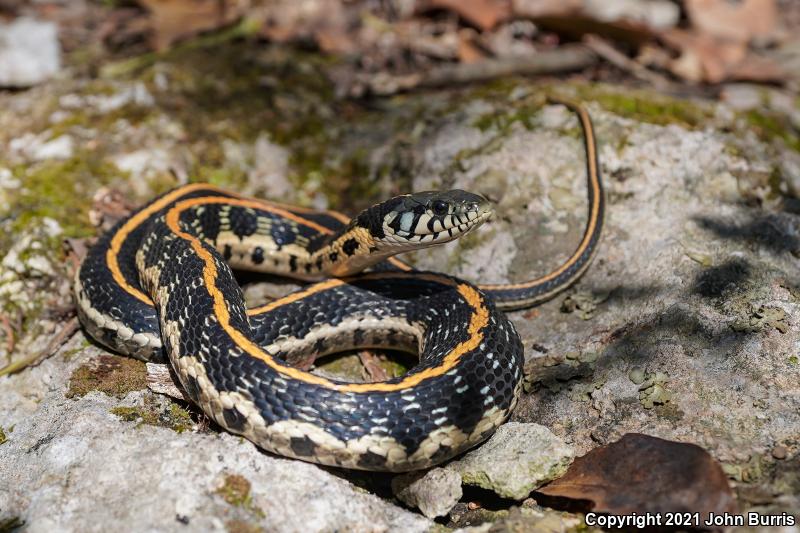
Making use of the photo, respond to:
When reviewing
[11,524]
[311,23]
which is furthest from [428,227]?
[311,23]

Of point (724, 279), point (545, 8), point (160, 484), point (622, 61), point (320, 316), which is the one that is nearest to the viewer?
point (160, 484)

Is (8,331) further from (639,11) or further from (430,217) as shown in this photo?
(639,11)

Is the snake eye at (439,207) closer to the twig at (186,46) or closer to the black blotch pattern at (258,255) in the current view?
the black blotch pattern at (258,255)

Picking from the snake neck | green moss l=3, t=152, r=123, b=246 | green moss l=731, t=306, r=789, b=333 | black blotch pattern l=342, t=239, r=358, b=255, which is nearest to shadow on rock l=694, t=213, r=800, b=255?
green moss l=731, t=306, r=789, b=333

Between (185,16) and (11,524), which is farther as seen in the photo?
(185,16)

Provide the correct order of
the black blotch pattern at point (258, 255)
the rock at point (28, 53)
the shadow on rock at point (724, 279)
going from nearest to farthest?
the shadow on rock at point (724, 279)
the black blotch pattern at point (258, 255)
the rock at point (28, 53)

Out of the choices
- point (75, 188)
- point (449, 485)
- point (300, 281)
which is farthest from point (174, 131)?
point (449, 485)

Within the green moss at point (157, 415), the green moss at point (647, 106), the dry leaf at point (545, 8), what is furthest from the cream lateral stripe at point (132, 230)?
the dry leaf at point (545, 8)

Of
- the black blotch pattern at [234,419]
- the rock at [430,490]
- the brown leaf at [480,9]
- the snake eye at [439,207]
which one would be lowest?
the rock at [430,490]
